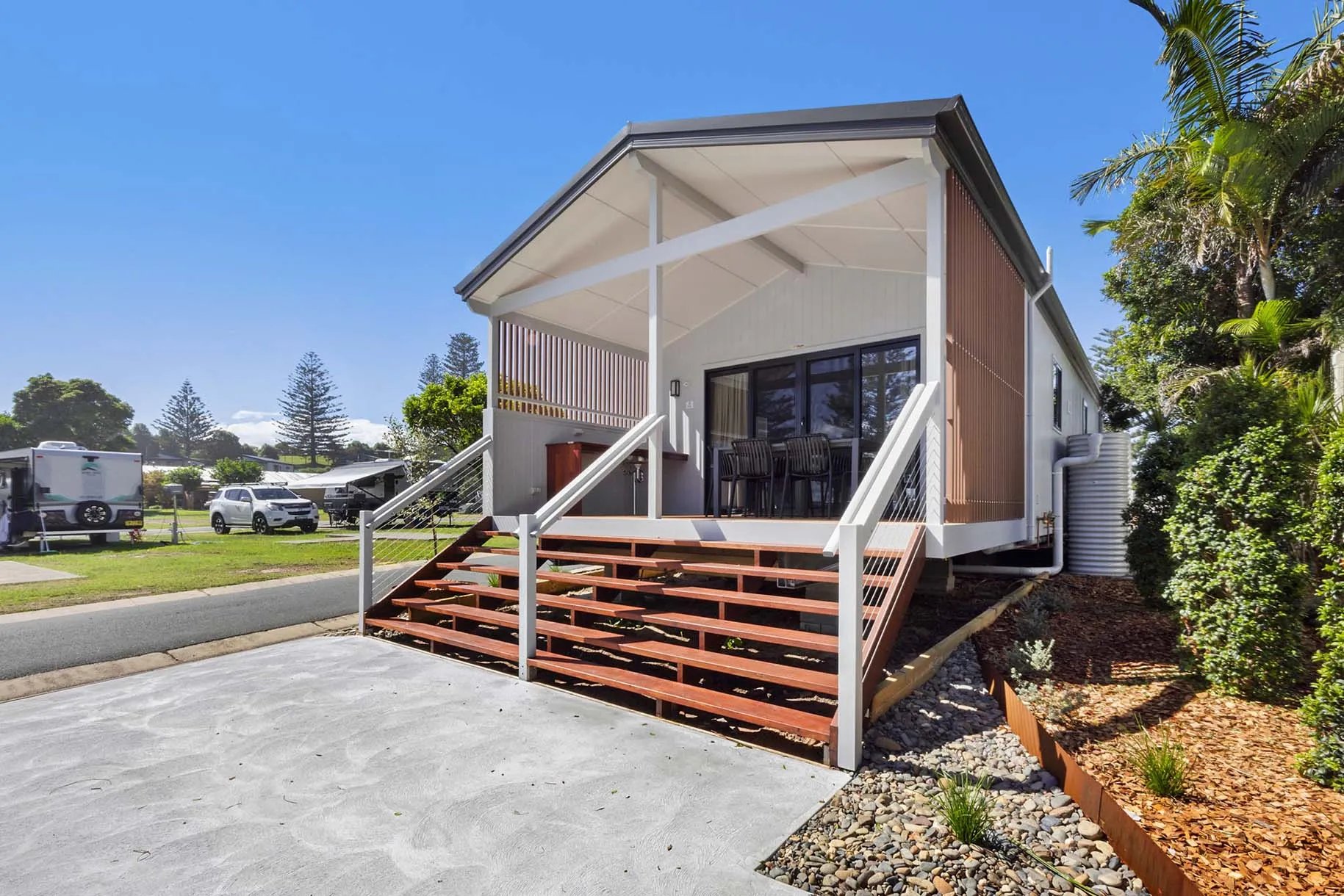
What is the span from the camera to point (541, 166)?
39.3ft

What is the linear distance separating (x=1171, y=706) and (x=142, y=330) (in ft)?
290

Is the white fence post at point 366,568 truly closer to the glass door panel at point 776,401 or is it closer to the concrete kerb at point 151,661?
the concrete kerb at point 151,661

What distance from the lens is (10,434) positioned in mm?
54156

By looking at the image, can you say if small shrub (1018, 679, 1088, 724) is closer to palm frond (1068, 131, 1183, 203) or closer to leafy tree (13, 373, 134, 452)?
palm frond (1068, 131, 1183, 203)

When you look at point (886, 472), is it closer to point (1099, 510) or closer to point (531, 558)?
point (531, 558)

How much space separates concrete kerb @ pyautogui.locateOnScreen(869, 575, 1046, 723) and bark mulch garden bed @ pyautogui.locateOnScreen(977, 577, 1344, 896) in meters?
0.20

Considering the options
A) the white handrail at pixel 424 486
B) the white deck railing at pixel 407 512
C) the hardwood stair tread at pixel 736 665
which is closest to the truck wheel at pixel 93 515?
the white deck railing at pixel 407 512

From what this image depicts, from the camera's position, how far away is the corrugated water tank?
8961mm

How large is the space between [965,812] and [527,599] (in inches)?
128

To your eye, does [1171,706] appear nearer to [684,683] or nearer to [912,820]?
[912,820]

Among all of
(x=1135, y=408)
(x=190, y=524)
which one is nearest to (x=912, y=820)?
(x=1135, y=408)

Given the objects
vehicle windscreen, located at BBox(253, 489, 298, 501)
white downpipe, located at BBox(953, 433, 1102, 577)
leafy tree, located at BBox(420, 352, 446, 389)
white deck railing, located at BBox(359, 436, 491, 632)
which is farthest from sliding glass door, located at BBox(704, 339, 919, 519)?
leafy tree, located at BBox(420, 352, 446, 389)

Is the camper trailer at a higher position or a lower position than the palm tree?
lower

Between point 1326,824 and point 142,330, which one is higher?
point 142,330
